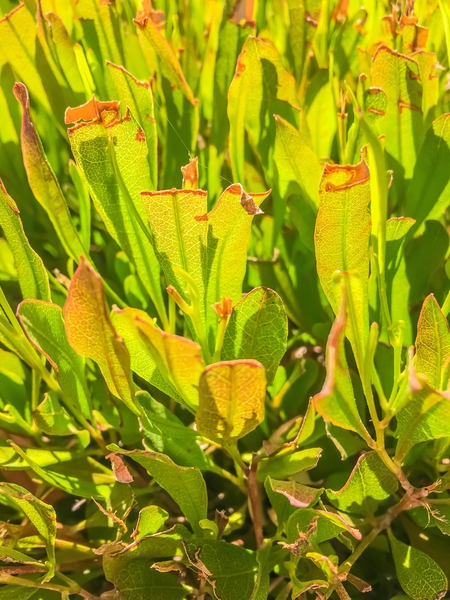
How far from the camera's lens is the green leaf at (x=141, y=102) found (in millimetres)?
466

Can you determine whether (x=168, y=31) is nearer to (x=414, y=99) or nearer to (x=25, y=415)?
(x=414, y=99)

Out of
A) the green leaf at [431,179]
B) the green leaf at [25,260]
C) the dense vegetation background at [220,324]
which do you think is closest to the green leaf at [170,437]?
the dense vegetation background at [220,324]

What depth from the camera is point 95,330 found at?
336 mm

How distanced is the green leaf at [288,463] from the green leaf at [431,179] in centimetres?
25

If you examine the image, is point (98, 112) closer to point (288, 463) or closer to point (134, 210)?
point (134, 210)

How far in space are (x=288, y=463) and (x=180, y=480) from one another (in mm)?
79

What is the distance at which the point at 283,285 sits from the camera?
1.70ft

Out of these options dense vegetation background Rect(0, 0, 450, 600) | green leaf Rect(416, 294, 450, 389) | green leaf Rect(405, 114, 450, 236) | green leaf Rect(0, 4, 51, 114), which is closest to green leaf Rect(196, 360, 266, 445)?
dense vegetation background Rect(0, 0, 450, 600)

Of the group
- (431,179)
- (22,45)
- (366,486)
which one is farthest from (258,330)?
(22,45)

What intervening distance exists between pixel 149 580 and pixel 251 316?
0.21 meters

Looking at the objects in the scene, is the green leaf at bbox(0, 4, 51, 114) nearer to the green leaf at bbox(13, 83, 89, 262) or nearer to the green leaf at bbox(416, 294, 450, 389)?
the green leaf at bbox(13, 83, 89, 262)

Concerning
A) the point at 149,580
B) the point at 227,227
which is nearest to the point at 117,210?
the point at 227,227

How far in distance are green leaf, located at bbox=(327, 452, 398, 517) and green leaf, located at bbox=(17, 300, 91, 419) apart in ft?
0.66

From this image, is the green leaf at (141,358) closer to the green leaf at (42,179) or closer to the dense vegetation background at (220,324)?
the dense vegetation background at (220,324)
